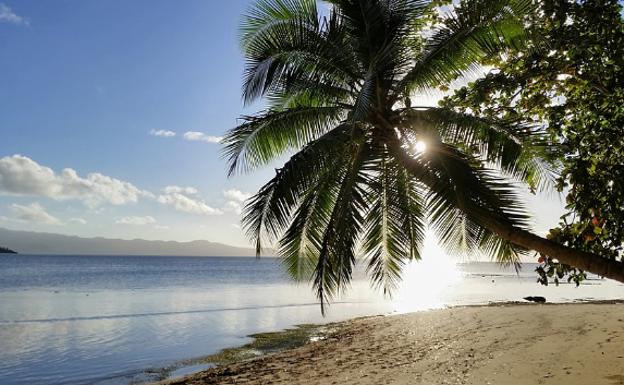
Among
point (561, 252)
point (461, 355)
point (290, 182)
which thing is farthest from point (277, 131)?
point (461, 355)

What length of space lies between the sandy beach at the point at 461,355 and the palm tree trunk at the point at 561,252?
3.47m

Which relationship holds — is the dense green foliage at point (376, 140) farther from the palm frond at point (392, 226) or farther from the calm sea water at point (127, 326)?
the calm sea water at point (127, 326)

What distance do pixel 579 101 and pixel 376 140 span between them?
3.46m

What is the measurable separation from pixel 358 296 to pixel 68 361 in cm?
2541

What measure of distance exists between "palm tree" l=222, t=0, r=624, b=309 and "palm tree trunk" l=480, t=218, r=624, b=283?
0.02 meters

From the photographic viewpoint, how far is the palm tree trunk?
5219 mm

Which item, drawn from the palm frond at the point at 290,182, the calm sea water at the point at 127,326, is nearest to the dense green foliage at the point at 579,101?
the palm frond at the point at 290,182

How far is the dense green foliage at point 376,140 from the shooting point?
6320 mm

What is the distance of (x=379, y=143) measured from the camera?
692 centimetres

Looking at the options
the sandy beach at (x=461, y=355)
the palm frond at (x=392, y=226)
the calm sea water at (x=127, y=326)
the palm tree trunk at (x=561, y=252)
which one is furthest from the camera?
the calm sea water at (x=127, y=326)

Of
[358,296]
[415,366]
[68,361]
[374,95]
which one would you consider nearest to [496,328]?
[415,366]

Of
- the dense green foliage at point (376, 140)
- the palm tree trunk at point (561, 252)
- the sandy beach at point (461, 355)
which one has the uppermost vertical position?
the dense green foliage at point (376, 140)

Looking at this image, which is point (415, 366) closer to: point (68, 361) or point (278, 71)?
point (278, 71)

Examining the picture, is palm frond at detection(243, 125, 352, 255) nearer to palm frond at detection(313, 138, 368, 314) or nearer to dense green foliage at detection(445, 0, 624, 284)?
palm frond at detection(313, 138, 368, 314)
